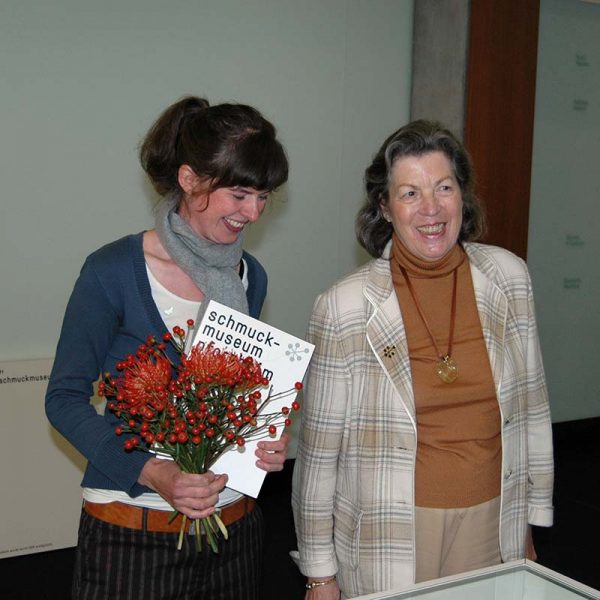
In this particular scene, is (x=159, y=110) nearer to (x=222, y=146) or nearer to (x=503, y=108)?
(x=503, y=108)

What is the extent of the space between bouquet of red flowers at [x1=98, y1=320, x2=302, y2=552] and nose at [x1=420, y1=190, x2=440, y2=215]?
643 mm

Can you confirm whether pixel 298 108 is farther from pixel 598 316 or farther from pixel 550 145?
pixel 598 316

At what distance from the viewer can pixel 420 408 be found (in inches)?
78.7

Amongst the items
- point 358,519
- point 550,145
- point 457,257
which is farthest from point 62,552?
point 550,145

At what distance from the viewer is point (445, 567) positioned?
2.03 metres

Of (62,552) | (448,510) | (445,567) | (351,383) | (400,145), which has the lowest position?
(62,552)

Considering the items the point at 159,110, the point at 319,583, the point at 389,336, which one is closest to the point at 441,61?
the point at 159,110

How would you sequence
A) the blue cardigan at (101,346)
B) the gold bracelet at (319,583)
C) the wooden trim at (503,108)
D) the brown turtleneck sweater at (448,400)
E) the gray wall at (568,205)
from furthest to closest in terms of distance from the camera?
the gray wall at (568,205) < the wooden trim at (503,108) < the gold bracelet at (319,583) < the brown turtleneck sweater at (448,400) < the blue cardigan at (101,346)

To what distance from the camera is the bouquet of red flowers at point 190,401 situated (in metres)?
1.53

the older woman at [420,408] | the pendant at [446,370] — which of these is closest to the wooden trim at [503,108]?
the older woman at [420,408]

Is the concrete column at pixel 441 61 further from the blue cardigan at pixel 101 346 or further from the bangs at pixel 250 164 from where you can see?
the blue cardigan at pixel 101 346

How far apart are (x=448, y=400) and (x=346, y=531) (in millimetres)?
408

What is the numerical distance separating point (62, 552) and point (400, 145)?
9.76 feet

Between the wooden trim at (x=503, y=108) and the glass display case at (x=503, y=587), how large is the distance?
11.5 ft
